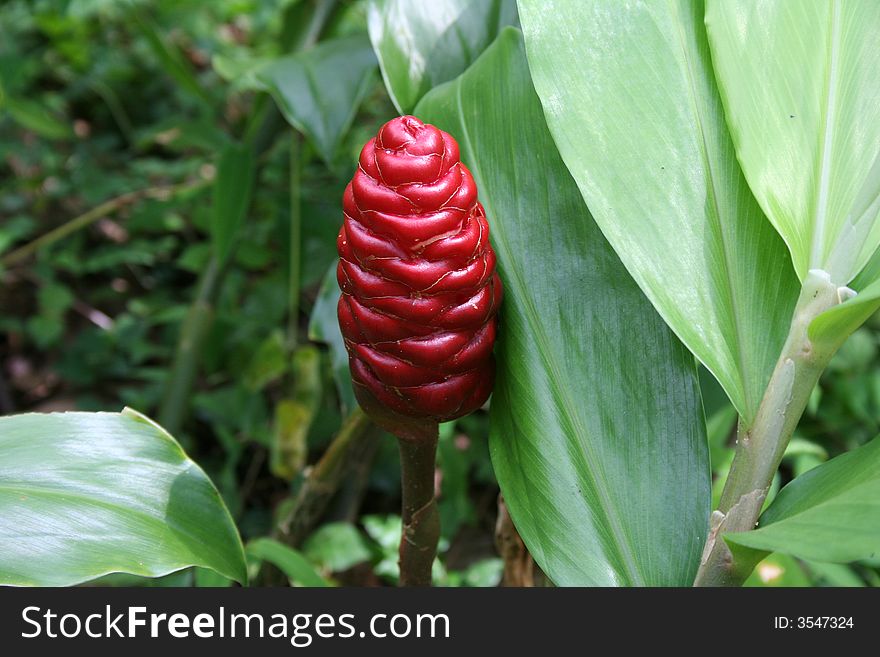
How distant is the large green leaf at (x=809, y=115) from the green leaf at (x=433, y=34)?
337mm

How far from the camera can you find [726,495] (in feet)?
2.16

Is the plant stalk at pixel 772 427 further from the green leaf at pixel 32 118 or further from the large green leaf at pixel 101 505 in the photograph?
the green leaf at pixel 32 118

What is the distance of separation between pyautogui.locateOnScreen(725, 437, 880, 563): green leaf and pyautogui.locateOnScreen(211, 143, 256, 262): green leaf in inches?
43.2

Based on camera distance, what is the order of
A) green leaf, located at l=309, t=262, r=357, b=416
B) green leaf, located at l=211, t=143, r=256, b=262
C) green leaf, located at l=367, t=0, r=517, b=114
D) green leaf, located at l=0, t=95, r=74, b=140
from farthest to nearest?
1. green leaf, located at l=0, t=95, r=74, b=140
2. green leaf, located at l=211, t=143, r=256, b=262
3. green leaf, located at l=309, t=262, r=357, b=416
4. green leaf, located at l=367, t=0, r=517, b=114

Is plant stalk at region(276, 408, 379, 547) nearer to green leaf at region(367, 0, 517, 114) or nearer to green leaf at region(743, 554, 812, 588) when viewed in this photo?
green leaf at region(367, 0, 517, 114)

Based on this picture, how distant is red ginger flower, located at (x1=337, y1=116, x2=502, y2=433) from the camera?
0.59 m

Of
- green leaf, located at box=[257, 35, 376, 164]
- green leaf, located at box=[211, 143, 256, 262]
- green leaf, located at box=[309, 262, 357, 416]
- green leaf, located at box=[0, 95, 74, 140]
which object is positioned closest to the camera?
green leaf, located at box=[309, 262, 357, 416]

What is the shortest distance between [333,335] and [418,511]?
35 centimetres

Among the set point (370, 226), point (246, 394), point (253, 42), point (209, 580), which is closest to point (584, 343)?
point (370, 226)

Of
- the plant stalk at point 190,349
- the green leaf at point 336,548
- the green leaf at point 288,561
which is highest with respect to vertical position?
the green leaf at point 288,561

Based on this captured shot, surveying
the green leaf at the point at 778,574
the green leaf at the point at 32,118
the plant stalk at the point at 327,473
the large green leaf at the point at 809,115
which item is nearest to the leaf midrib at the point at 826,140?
the large green leaf at the point at 809,115

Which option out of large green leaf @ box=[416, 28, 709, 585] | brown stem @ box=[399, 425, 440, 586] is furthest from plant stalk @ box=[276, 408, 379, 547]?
large green leaf @ box=[416, 28, 709, 585]

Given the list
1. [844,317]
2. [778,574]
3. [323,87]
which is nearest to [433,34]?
[323,87]

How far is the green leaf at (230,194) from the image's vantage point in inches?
58.8
